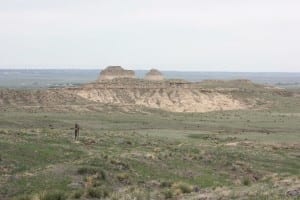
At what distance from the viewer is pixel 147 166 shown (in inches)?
1022

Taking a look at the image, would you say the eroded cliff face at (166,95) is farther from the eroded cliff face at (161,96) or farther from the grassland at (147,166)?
the grassland at (147,166)

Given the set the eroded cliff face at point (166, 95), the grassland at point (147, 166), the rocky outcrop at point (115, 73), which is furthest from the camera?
the rocky outcrop at point (115, 73)

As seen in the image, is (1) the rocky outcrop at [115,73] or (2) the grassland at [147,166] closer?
(2) the grassland at [147,166]

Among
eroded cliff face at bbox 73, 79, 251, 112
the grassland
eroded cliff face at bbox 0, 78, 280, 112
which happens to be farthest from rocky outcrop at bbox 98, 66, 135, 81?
the grassland

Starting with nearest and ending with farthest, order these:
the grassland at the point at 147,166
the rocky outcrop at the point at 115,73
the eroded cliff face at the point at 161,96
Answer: the grassland at the point at 147,166
the eroded cliff face at the point at 161,96
the rocky outcrop at the point at 115,73

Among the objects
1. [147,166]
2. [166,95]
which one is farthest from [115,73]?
[147,166]

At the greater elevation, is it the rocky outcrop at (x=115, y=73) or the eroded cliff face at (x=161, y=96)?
the rocky outcrop at (x=115, y=73)

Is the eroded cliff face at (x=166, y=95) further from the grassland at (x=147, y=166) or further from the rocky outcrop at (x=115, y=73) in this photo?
the grassland at (x=147, y=166)

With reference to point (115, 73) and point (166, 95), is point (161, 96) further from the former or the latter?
point (115, 73)

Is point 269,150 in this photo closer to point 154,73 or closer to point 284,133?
point 284,133

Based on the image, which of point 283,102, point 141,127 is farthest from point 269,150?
point 283,102

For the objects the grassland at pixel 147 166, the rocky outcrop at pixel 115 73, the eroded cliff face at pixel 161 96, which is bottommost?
the eroded cliff face at pixel 161 96

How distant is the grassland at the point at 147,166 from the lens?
19641 mm

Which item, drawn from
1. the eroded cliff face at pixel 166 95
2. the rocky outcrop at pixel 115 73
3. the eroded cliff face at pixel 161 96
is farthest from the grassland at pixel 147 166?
the rocky outcrop at pixel 115 73
